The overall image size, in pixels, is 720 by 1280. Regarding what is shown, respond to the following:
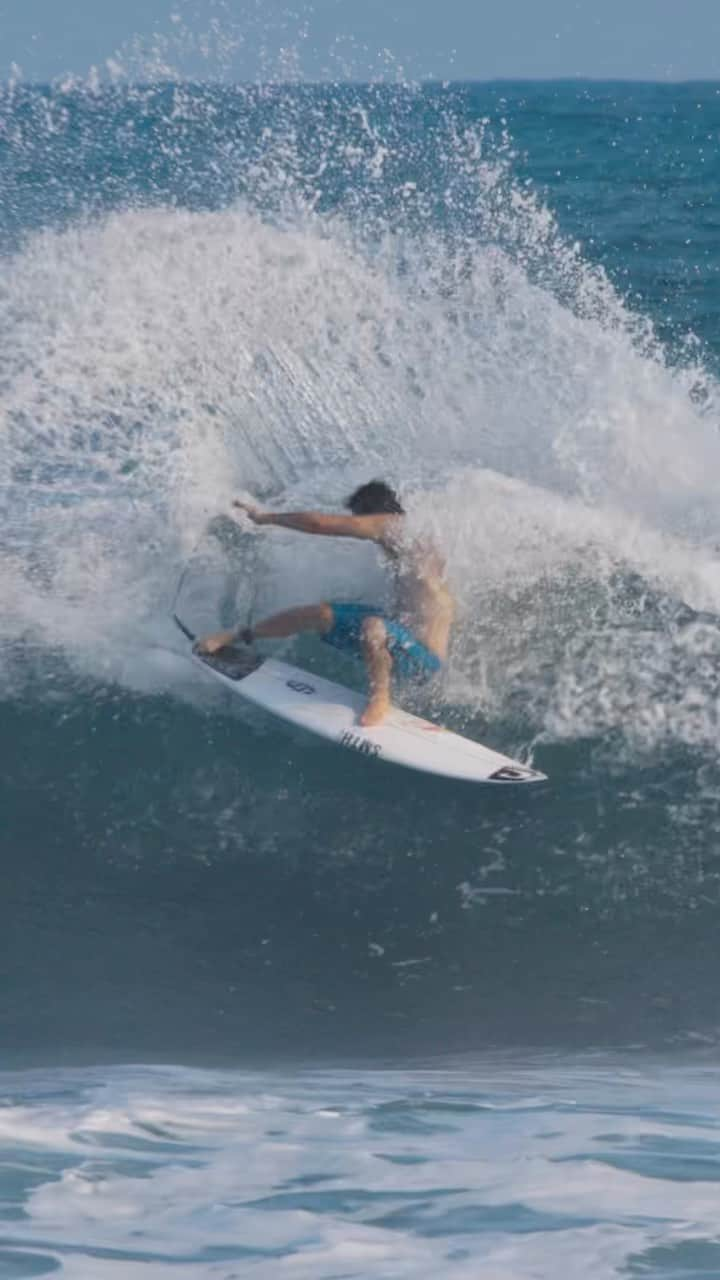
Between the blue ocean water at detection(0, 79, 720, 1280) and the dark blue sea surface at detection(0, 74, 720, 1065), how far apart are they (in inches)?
1.0

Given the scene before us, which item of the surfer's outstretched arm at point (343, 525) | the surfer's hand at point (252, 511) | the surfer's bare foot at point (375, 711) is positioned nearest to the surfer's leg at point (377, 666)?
the surfer's bare foot at point (375, 711)

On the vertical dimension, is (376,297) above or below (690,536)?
above

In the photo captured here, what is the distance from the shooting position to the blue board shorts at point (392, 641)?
24.9 ft

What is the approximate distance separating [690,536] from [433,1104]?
5114 mm

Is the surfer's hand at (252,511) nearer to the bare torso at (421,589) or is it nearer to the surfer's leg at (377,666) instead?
the bare torso at (421,589)

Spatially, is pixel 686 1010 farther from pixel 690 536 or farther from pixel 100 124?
pixel 100 124

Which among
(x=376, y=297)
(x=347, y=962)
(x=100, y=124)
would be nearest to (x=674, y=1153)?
(x=347, y=962)

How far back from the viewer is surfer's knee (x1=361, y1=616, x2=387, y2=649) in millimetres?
7520

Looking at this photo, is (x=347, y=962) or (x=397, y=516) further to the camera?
(x=397, y=516)

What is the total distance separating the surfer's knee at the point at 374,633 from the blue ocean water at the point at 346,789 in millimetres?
693

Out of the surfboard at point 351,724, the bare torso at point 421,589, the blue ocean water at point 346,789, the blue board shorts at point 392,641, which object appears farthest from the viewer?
the bare torso at point 421,589

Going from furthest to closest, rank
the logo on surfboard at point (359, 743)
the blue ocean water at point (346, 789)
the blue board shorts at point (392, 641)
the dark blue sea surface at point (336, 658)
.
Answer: the blue board shorts at point (392, 641)
the logo on surfboard at point (359, 743)
the dark blue sea surface at point (336, 658)
the blue ocean water at point (346, 789)

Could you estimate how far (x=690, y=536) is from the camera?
9273 millimetres

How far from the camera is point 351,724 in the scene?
7477mm
